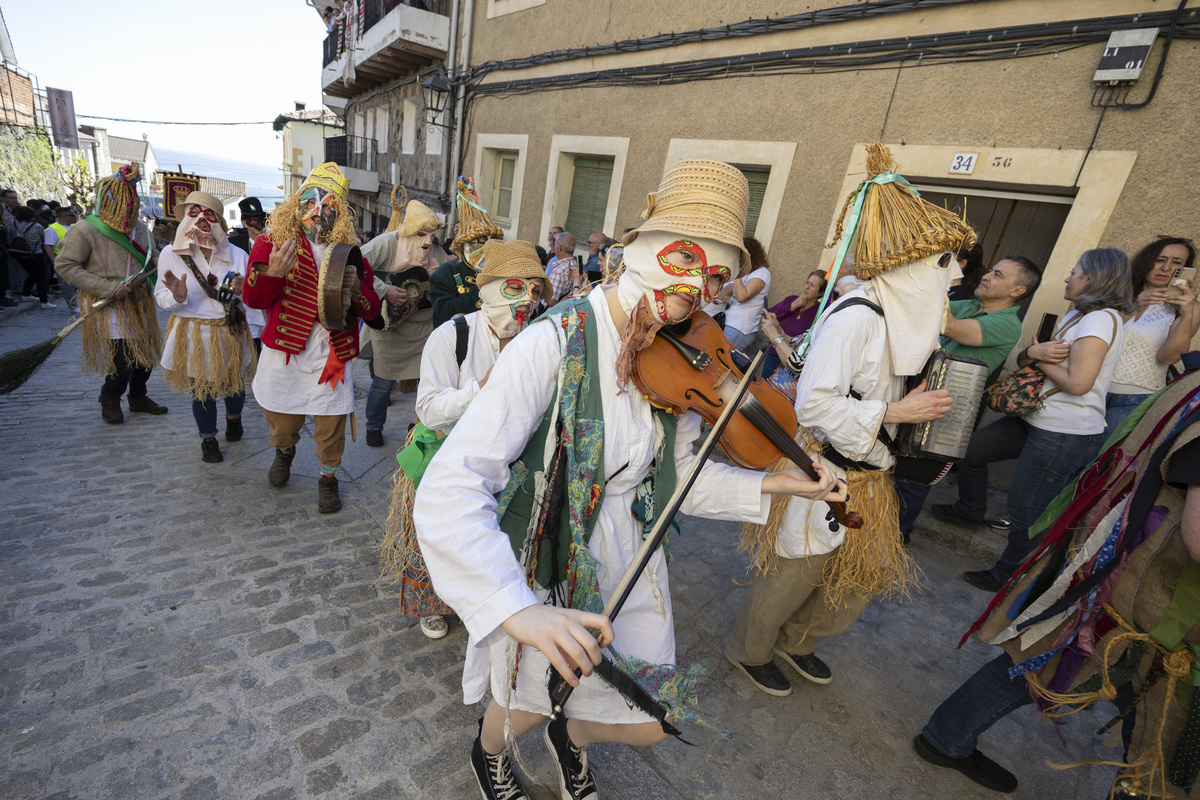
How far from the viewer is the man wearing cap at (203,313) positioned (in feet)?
12.4

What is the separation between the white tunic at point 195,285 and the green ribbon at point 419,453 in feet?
8.24

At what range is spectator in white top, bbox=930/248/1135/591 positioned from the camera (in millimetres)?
2943

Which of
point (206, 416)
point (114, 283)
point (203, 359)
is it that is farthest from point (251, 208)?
point (206, 416)

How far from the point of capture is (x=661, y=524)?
4.22ft

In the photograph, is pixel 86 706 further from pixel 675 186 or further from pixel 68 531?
pixel 675 186

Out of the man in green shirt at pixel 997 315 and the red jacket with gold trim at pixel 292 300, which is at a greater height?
the man in green shirt at pixel 997 315

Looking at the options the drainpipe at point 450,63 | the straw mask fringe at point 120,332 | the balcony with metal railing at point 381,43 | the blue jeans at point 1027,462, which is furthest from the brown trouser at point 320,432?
the balcony with metal railing at point 381,43

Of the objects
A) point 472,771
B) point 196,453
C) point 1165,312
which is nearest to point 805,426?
point 472,771

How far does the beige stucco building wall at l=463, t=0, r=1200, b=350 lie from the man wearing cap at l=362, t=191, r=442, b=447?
3.53 m

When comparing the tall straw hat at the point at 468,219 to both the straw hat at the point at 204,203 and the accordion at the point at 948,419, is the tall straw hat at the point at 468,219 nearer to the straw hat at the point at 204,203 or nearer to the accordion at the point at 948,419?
the straw hat at the point at 204,203

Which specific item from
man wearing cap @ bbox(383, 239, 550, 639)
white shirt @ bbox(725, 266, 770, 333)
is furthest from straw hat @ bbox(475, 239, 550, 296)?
white shirt @ bbox(725, 266, 770, 333)

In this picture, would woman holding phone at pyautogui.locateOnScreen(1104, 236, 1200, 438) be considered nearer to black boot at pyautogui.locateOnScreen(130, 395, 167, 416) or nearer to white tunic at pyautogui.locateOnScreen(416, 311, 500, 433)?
white tunic at pyautogui.locateOnScreen(416, 311, 500, 433)

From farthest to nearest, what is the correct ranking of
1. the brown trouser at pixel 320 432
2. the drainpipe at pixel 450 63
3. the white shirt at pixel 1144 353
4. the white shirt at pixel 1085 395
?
1. the drainpipe at pixel 450 63
2. the brown trouser at pixel 320 432
3. the white shirt at pixel 1144 353
4. the white shirt at pixel 1085 395

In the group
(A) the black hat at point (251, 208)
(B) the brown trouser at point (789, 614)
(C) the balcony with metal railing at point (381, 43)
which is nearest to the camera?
(B) the brown trouser at point (789, 614)
